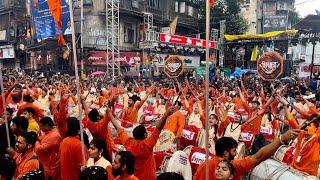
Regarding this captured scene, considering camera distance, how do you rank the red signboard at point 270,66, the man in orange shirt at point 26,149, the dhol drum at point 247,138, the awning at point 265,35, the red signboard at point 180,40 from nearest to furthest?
1. the man in orange shirt at point 26,149
2. the dhol drum at point 247,138
3. the red signboard at point 270,66
4. the awning at point 265,35
5. the red signboard at point 180,40

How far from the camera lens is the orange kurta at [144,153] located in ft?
17.5

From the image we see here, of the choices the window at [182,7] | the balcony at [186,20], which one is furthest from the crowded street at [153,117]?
the window at [182,7]

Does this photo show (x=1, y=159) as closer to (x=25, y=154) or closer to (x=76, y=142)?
(x=25, y=154)

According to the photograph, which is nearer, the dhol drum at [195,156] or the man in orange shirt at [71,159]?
the man in orange shirt at [71,159]

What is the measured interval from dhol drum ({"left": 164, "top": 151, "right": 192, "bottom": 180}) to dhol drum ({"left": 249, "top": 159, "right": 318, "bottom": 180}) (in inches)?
37.9

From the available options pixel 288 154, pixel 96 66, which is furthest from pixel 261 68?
pixel 96 66

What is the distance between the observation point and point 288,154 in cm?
705

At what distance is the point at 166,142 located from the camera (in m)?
8.43

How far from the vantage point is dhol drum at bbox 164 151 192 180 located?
6672mm

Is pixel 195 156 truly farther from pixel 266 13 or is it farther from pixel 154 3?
pixel 266 13

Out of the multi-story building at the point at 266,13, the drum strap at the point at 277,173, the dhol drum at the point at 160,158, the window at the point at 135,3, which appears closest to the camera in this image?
the drum strap at the point at 277,173

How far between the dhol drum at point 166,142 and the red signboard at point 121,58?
70.2 feet

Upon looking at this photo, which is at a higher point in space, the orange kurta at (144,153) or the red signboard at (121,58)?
the red signboard at (121,58)

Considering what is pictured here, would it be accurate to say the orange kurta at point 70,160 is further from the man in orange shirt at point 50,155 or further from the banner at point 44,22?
the banner at point 44,22
